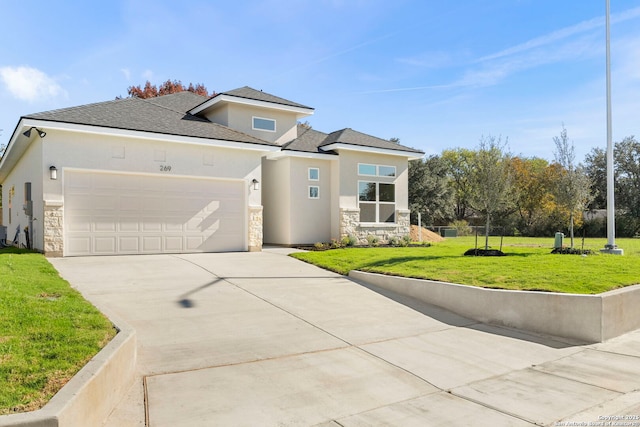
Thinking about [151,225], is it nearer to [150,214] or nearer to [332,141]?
[150,214]

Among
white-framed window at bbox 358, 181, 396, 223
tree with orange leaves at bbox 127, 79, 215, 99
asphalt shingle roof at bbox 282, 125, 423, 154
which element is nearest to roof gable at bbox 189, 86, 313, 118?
asphalt shingle roof at bbox 282, 125, 423, 154

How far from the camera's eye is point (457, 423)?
389 centimetres

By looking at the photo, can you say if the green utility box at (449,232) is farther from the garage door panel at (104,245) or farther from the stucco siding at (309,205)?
the garage door panel at (104,245)

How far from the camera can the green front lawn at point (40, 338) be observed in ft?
11.0

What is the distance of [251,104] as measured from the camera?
17.6 meters

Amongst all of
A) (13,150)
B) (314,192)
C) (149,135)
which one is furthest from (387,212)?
(13,150)

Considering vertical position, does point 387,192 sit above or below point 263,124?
below

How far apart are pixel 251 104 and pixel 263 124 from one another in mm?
1093

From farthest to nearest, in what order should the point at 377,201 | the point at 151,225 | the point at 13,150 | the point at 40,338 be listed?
1. the point at 377,201
2. the point at 13,150
3. the point at 151,225
4. the point at 40,338

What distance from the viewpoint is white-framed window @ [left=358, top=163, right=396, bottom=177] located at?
19.1 metres

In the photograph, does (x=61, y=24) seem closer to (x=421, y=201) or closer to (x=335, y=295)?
(x=335, y=295)

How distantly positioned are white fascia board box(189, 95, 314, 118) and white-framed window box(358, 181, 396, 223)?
404 centimetres

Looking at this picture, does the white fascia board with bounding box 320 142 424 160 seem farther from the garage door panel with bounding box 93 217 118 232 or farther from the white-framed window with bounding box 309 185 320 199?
the garage door panel with bounding box 93 217 118 232

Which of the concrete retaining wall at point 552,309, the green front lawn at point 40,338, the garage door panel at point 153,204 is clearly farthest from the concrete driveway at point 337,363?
the garage door panel at point 153,204
